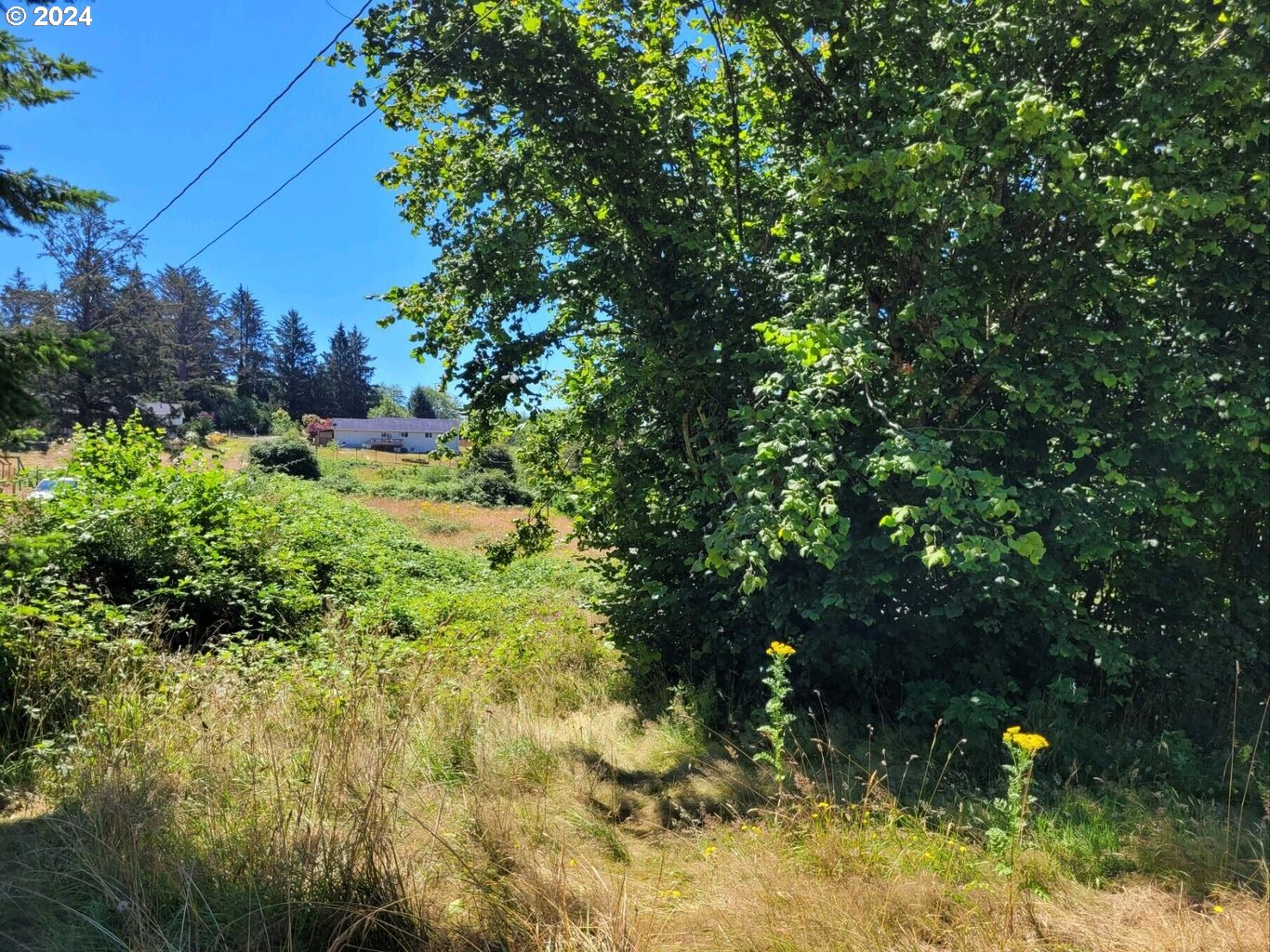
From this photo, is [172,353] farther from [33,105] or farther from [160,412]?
[33,105]

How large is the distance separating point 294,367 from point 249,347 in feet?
20.1

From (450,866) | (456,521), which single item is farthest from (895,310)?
(456,521)

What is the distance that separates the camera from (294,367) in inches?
3199

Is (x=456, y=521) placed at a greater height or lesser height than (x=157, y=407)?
lesser

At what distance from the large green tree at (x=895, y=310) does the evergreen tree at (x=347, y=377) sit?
81530mm

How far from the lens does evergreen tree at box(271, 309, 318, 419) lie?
253 feet

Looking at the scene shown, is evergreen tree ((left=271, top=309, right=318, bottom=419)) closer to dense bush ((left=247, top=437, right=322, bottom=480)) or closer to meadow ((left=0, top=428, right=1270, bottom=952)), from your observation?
dense bush ((left=247, top=437, right=322, bottom=480))

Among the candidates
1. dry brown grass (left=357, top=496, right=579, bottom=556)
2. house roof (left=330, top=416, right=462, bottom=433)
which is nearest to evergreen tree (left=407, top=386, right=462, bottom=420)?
house roof (left=330, top=416, right=462, bottom=433)

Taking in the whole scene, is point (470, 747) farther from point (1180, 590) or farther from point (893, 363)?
point (1180, 590)

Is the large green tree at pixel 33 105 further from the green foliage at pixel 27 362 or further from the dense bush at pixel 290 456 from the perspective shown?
the dense bush at pixel 290 456

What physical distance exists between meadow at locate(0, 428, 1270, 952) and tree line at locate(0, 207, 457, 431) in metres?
1.92

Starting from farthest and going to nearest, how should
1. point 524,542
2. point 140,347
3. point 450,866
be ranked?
point 140,347 → point 524,542 → point 450,866

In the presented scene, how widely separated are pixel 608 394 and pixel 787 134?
240cm

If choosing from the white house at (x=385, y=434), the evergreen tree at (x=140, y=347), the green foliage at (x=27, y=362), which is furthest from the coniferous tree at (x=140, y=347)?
the green foliage at (x=27, y=362)
